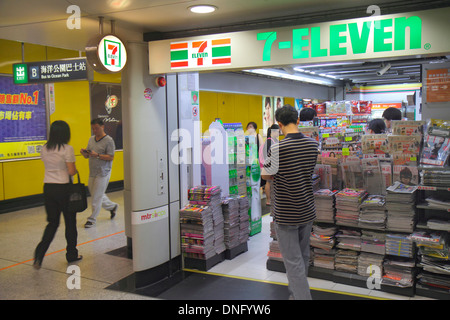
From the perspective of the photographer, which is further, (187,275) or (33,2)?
(187,275)

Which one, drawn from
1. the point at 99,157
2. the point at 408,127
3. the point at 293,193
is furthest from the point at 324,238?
the point at 99,157

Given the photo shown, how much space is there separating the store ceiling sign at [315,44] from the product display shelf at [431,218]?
4.56ft

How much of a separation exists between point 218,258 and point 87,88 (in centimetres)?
650

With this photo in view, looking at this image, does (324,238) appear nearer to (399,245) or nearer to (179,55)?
(399,245)

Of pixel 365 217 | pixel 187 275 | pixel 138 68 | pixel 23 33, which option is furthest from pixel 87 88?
pixel 365 217

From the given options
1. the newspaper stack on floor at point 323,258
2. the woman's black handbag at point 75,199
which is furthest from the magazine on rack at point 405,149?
the woman's black handbag at point 75,199

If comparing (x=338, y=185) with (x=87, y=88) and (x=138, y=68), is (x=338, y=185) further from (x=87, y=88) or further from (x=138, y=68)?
(x=87, y=88)

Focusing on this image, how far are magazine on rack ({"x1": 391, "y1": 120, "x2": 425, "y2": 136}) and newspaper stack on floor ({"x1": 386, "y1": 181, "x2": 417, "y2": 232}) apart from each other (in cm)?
62

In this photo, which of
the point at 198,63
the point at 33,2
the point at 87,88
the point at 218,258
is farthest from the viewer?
the point at 87,88

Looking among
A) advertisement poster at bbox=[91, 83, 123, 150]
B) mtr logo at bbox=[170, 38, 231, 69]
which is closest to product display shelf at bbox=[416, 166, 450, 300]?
mtr logo at bbox=[170, 38, 231, 69]

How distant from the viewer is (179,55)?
400cm

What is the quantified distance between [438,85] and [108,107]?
26.9 feet

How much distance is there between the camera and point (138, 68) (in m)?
4.13

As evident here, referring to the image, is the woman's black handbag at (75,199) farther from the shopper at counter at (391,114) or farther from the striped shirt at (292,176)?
the shopper at counter at (391,114)
